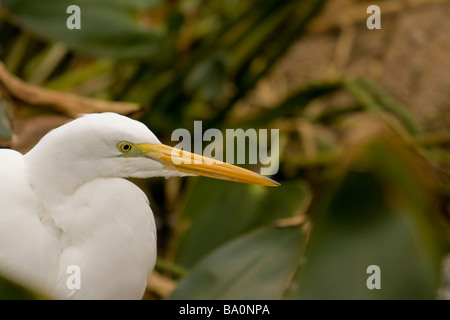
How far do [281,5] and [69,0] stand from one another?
42 centimetres

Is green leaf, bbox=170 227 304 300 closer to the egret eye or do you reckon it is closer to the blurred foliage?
the blurred foliage

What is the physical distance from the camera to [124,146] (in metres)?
0.24

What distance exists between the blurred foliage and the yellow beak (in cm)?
4

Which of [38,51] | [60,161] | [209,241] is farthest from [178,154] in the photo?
[38,51]

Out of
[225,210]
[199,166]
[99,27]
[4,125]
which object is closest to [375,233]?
[199,166]

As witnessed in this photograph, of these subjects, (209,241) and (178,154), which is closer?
(178,154)

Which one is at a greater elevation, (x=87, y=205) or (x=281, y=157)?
(x=281, y=157)

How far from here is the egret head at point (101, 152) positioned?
234 millimetres

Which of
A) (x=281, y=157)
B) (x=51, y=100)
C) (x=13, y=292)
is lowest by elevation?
(x=13, y=292)

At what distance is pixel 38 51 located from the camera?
116 centimetres

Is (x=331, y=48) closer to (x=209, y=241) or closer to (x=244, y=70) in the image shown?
(x=244, y=70)

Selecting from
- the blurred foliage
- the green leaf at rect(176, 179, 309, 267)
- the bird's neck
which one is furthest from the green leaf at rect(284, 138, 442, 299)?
the green leaf at rect(176, 179, 309, 267)

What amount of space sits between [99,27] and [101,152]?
574 millimetres

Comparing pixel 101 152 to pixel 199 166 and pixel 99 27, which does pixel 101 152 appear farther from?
pixel 99 27
